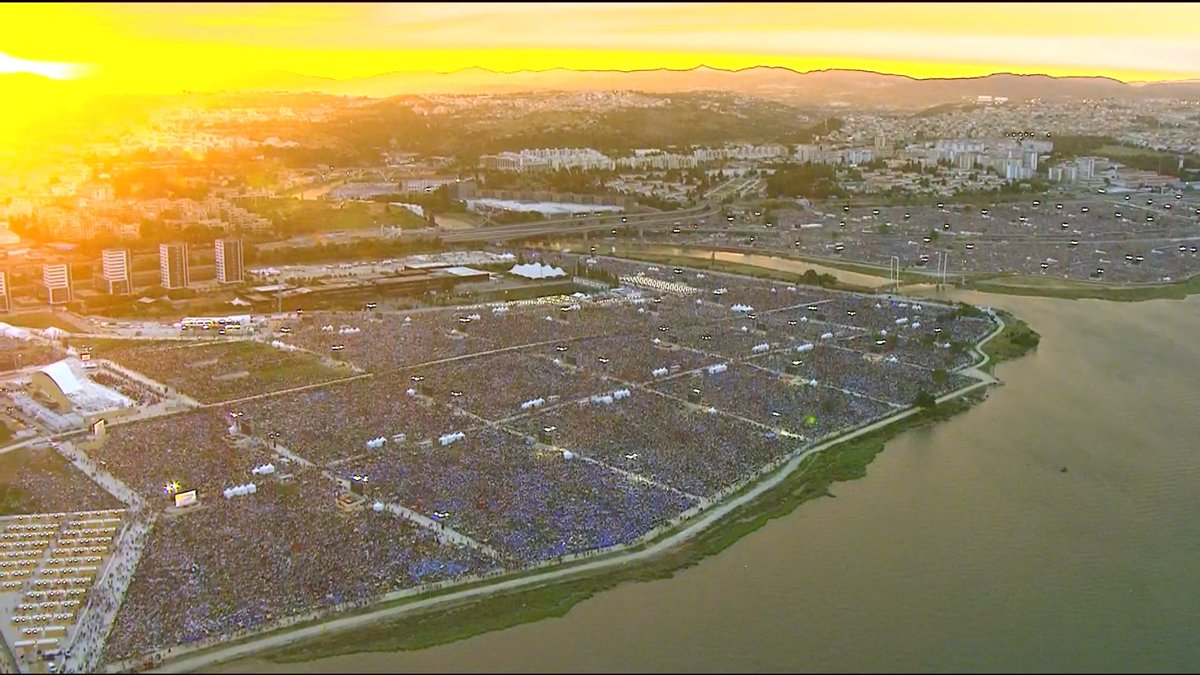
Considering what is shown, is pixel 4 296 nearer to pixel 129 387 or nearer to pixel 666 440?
pixel 129 387

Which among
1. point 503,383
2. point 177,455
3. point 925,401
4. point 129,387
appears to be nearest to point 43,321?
point 129,387

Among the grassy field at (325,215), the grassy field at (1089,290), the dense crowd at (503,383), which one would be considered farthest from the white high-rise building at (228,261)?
the grassy field at (1089,290)

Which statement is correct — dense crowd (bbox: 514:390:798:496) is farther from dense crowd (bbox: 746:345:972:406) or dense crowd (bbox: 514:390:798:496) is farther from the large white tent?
the large white tent

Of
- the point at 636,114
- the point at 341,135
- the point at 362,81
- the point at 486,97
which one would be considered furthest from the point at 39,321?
the point at 362,81

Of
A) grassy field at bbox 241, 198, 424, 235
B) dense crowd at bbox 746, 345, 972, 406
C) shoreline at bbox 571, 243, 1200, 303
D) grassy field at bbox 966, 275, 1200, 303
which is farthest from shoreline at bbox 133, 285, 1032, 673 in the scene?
grassy field at bbox 241, 198, 424, 235

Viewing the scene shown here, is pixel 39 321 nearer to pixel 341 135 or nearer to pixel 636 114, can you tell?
pixel 341 135
